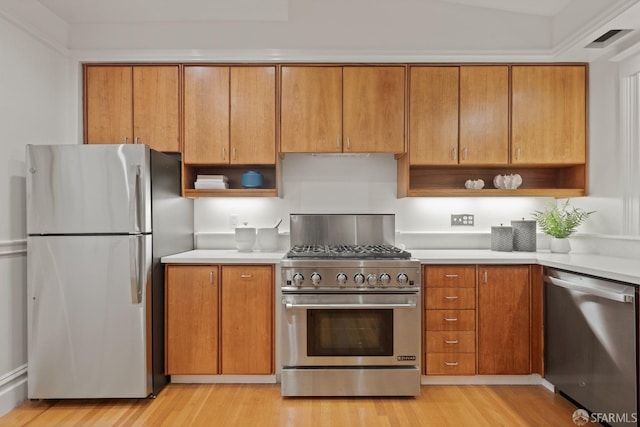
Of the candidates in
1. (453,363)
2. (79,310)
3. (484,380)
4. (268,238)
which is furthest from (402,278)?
(79,310)

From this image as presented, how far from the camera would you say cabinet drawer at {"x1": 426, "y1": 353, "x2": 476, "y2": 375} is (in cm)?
281

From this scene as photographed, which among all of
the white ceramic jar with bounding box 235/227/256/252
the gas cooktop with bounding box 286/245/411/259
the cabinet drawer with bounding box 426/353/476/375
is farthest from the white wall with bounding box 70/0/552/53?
the cabinet drawer with bounding box 426/353/476/375

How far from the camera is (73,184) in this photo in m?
2.54

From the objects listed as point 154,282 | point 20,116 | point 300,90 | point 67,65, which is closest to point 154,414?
point 154,282

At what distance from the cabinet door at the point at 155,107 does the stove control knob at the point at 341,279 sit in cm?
162

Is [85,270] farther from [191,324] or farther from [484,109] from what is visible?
[484,109]

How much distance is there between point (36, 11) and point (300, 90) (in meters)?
1.89

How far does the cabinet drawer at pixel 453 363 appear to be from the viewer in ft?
9.23

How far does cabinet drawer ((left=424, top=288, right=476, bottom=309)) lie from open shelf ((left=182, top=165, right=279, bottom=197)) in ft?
4.57

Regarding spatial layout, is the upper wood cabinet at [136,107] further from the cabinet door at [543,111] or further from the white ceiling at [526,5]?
the cabinet door at [543,111]

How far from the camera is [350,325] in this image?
2.71 meters

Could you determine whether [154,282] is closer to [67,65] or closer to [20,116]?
[20,116]

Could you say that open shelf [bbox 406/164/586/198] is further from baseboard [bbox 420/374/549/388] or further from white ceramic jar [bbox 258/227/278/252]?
baseboard [bbox 420/374/549/388]

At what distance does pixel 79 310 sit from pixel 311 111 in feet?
6.89
